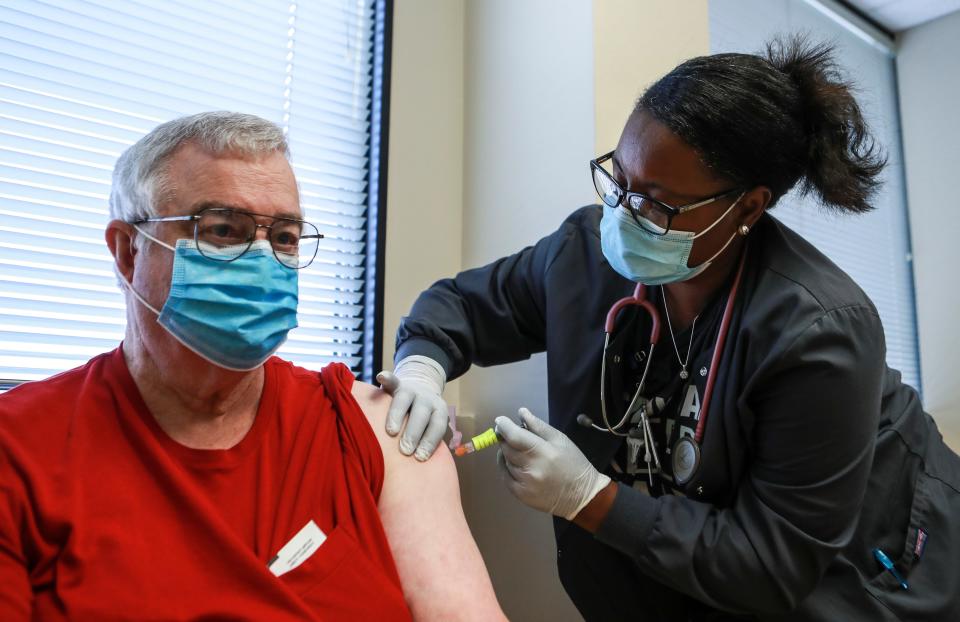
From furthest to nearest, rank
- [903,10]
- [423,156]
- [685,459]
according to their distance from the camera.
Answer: [903,10] < [423,156] < [685,459]

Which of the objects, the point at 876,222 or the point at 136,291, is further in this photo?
the point at 876,222

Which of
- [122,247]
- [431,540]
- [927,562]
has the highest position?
[122,247]

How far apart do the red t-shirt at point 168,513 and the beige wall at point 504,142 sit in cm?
94

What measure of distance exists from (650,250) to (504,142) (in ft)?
3.37

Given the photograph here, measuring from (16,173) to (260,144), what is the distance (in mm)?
975

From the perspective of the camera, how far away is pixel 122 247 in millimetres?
1145

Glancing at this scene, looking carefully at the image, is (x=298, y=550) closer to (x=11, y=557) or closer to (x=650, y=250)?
(x=11, y=557)

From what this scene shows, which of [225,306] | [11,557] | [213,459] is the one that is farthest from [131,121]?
[11,557]

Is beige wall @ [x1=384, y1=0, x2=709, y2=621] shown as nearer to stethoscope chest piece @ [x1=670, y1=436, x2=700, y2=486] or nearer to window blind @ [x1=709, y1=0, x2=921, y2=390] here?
stethoscope chest piece @ [x1=670, y1=436, x2=700, y2=486]

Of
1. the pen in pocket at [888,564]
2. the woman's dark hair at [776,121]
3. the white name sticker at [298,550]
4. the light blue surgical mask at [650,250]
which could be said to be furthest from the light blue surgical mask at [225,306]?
the pen in pocket at [888,564]

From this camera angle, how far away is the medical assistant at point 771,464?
1215 mm

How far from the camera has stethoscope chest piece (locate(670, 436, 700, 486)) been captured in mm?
1332

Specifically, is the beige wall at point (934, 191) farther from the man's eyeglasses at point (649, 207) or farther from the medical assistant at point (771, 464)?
the man's eyeglasses at point (649, 207)

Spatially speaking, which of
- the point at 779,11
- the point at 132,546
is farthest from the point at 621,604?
the point at 779,11
